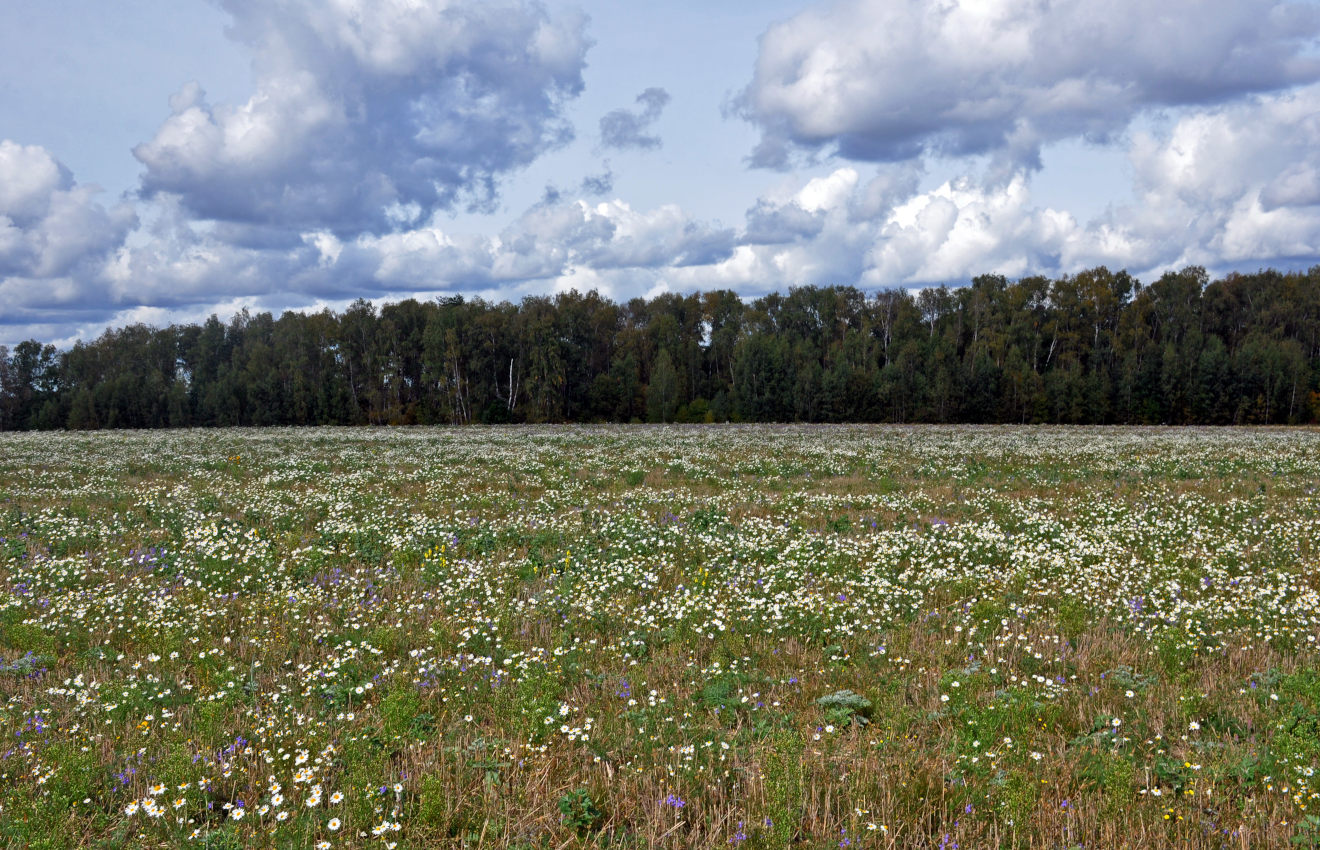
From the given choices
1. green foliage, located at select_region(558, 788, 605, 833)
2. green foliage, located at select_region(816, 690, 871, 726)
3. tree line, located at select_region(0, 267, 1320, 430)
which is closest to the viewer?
green foliage, located at select_region(558, 788, 605, 833)

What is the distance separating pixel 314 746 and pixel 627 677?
9.76ft

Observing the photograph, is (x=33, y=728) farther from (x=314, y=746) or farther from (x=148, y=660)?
(x=314, y=746)

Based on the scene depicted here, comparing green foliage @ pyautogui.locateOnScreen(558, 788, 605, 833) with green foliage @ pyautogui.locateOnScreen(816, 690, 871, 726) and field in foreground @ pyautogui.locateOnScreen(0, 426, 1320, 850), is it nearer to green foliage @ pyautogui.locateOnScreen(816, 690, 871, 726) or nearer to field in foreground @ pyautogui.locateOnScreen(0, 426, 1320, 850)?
field in foreground @ pyautogui.locateOnScreen(0, 426, 1320, 850)

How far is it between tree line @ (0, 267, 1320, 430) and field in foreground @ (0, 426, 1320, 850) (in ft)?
273

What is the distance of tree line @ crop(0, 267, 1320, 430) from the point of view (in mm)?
95688

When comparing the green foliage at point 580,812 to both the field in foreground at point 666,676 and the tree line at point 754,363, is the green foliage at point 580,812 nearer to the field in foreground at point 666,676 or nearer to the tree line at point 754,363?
the field in foreground at point 666,676

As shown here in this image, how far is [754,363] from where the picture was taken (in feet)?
331

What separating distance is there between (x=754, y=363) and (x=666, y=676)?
310 ft

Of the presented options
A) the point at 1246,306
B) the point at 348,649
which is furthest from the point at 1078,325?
the point at 348,649

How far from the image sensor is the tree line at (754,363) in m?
95.7

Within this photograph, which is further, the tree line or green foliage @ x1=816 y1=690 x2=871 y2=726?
the tree line

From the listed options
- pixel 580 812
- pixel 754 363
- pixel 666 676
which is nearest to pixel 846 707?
pixel 666 676

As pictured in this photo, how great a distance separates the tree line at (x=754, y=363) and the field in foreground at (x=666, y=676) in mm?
83075

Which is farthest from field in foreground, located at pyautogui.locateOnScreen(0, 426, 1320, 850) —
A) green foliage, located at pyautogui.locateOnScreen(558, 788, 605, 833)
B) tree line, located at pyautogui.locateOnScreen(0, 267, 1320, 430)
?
tree line, located at pyautogui.locateOnScreen(0, 267, 1320, 430)
